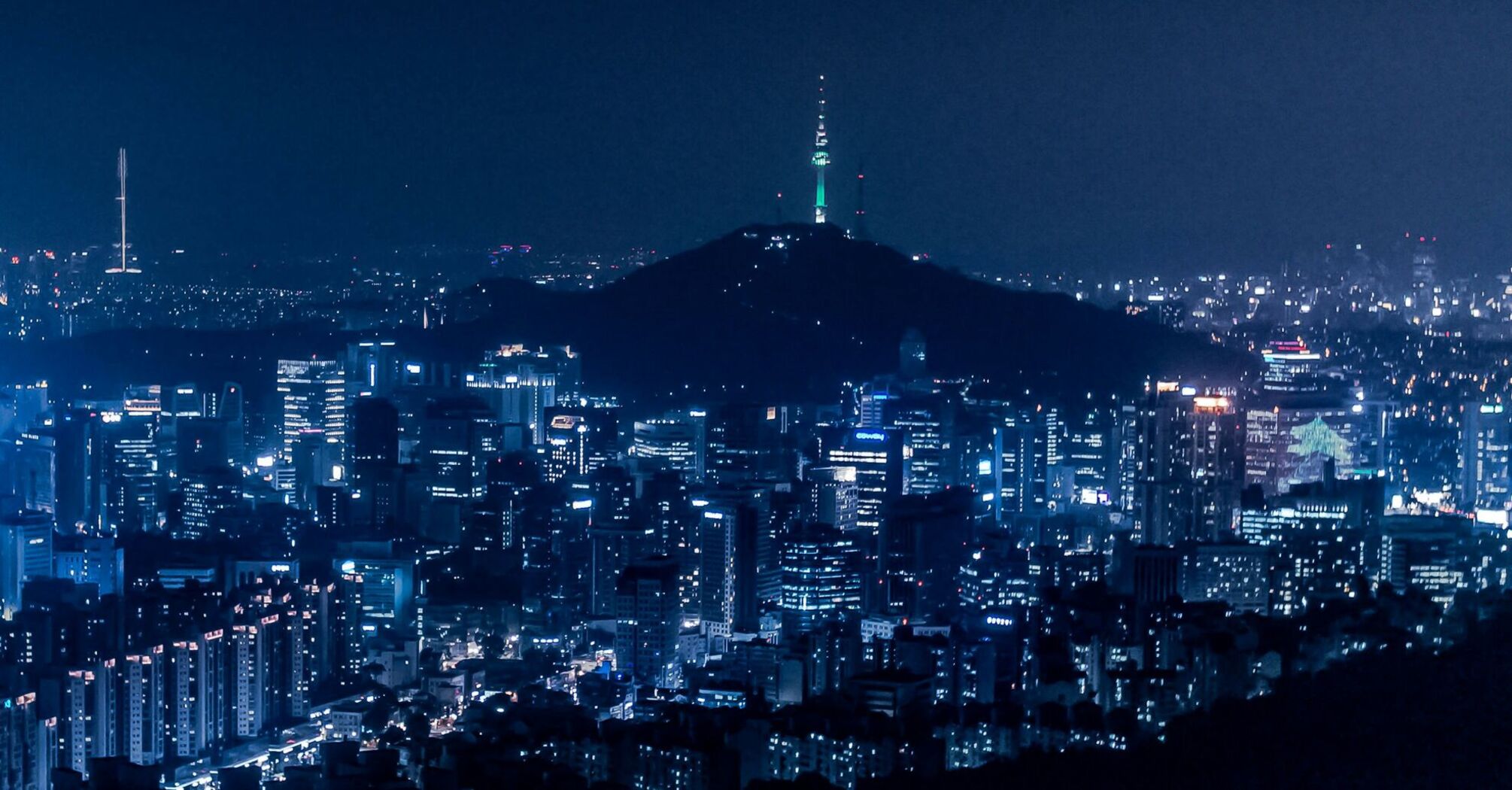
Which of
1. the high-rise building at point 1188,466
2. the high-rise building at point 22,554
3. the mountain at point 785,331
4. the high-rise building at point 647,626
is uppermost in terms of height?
the mountain at point 785,331

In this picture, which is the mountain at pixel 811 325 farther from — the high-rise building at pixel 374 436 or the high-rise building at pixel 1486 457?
the high-rise building at pixel 1486 457

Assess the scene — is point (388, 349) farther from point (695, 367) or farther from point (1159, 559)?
point (1159, 559)

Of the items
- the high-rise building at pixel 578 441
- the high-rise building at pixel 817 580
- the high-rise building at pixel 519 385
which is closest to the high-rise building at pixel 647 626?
the high-rise building at pixel 817 580

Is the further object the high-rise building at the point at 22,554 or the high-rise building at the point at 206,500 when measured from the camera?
the high-rise building at the point at 206,500

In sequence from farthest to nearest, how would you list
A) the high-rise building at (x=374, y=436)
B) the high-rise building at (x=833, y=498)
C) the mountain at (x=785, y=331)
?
the mountain at (x=785, y=331) < the high-rise building at (x=374, y=436) < the high-rise building at (x=833, y=498)

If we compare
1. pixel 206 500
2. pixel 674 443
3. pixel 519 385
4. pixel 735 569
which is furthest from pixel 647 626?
pixel 519 385

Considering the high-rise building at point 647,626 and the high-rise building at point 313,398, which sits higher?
the high-rise building at point 313,398

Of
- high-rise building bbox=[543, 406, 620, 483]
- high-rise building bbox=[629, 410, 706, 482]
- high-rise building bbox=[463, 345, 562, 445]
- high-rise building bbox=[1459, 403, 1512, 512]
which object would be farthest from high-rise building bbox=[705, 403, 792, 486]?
high-rise building bbox=[1459, 403, 1512, 512]

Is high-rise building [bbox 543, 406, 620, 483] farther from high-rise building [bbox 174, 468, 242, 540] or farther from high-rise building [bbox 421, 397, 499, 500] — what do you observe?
high-rise building [bbox 174, 468, 242, 540]
